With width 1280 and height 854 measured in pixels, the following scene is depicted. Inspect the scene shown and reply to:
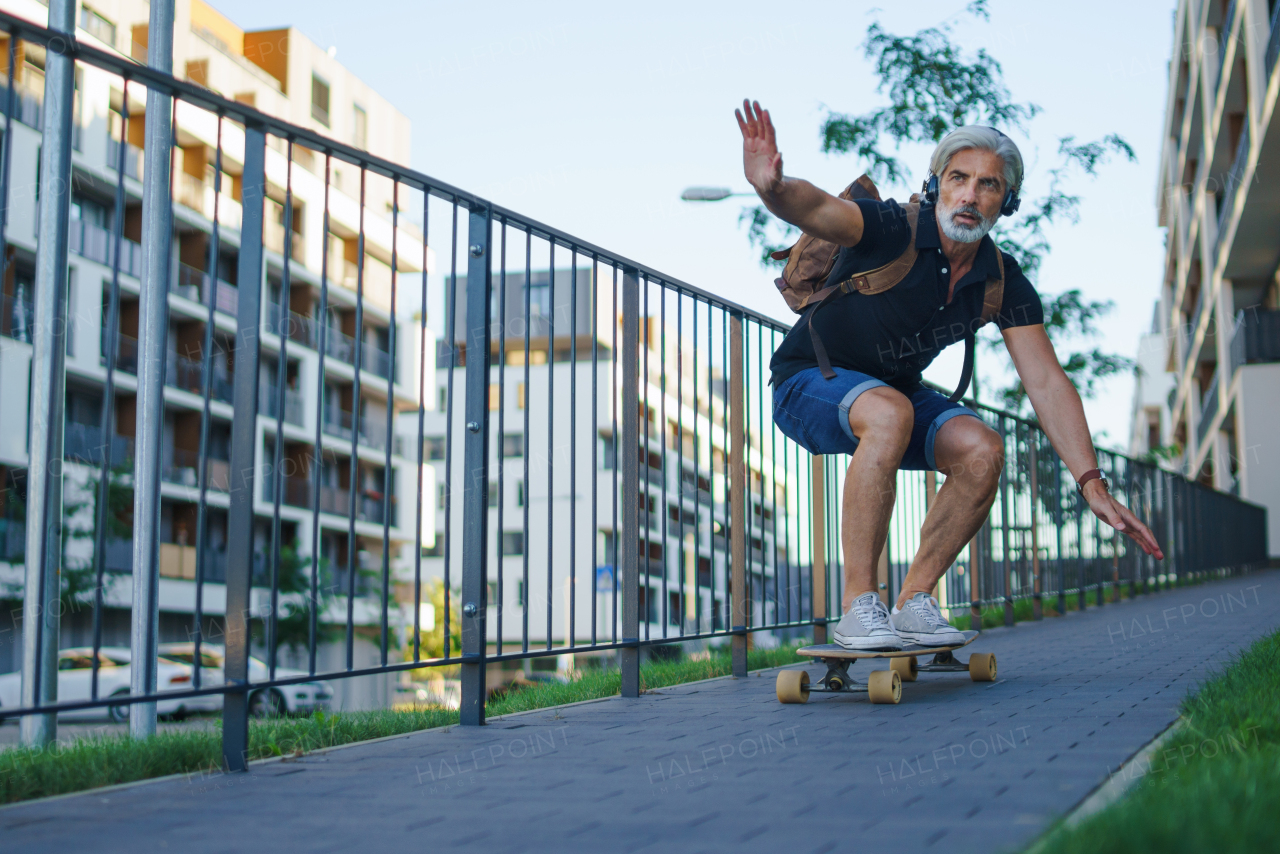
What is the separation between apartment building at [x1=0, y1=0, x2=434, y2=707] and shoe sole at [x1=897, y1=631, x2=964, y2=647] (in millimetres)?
15197

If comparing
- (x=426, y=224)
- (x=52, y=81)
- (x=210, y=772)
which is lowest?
(x=210, y=772)

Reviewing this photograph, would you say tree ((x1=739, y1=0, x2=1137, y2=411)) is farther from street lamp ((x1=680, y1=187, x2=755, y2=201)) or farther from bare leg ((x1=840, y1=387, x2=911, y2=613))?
bare leg ((x1=840, y1=387, x2=911, y2=613))

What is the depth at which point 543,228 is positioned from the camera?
4.14 meters

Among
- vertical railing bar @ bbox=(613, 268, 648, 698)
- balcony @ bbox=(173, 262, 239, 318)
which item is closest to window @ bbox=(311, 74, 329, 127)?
balcony @ bbox=(173, 262, 239, 318)

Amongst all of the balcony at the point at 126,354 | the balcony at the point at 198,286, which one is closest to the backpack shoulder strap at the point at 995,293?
the balcony at the point at 126,354

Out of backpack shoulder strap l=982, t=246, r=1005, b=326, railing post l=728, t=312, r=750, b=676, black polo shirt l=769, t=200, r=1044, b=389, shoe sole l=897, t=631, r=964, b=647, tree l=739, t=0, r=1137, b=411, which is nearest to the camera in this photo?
black polo shirt l=769, t=200, r=1044, b=389

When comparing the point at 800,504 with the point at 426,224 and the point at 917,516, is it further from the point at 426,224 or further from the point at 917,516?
the point at 426,224

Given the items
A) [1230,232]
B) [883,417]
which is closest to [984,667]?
[883,417]

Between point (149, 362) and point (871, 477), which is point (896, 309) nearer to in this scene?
point (871, 477)

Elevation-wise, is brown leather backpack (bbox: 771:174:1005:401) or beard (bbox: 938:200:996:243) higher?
beard (bbox: 938:200:996:243)

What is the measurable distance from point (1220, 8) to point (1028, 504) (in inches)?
959

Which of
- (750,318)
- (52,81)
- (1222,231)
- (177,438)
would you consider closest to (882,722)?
(750,318)

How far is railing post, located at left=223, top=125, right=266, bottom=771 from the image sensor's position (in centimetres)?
272

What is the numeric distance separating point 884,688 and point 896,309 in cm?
120
